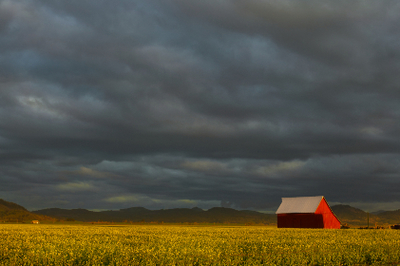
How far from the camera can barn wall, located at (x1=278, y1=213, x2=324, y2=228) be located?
3632 inches

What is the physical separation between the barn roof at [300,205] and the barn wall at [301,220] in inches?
44.1

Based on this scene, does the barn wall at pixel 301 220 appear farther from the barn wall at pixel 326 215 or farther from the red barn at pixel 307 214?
the barn wall at pixel 326 215

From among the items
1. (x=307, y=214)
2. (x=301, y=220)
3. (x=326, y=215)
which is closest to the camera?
(x=307, y=214)

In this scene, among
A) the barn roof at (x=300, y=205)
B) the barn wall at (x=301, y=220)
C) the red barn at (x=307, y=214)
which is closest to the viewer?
the barn wall at (x=301, y=220)

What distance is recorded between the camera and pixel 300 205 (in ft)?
320

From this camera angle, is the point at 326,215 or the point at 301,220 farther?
the point at 326,215

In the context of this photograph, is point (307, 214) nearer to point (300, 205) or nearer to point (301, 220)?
point (301, 220)

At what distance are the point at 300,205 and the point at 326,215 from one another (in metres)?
7.24

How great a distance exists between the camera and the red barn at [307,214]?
9281 cm

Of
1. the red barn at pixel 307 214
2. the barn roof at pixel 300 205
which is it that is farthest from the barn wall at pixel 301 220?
the barn roof at pixel 300 205

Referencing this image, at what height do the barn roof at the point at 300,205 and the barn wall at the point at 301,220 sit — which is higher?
the barn roof at the point at 300,205

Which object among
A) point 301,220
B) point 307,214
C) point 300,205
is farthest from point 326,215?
point 300,205

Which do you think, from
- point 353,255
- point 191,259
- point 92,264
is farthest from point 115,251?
point 353,255

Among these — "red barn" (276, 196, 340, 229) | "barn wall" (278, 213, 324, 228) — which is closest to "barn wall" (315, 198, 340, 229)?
"red barn" (276, 196, 340, 229)
